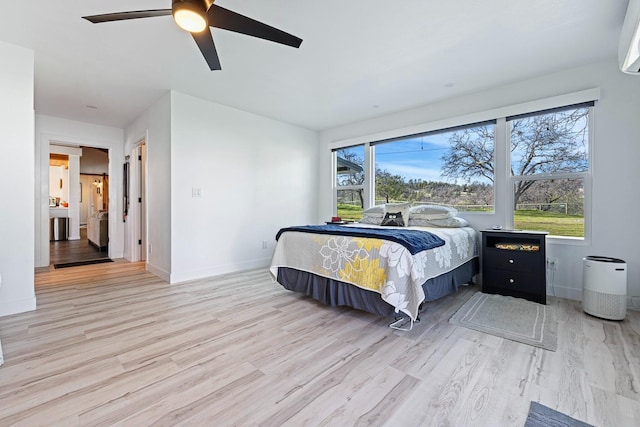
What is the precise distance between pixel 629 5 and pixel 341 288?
122 inches

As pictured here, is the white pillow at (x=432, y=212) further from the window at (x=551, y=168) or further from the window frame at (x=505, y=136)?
the window at (x=551, y=168)

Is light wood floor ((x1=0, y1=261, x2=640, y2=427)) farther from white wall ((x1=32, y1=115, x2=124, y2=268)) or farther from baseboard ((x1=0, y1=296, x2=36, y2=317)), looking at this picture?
white wall ((x1=32, y1=115, x2=124, y2=268))

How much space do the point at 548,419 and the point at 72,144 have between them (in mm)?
7070

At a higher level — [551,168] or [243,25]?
[243,25]

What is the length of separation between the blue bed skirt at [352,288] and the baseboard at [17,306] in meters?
2.44

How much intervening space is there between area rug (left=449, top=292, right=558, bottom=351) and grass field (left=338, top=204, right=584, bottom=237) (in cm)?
94

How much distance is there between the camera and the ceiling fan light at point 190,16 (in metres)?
1.52

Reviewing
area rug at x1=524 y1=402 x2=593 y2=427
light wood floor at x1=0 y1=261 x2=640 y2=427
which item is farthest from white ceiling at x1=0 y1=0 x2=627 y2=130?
area rug at x1=524 y1=402 x2=593 y2=427

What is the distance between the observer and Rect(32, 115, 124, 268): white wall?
4.56m

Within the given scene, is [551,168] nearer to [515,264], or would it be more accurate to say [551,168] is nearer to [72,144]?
[515,264]

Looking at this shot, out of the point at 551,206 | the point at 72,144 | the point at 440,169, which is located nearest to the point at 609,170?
the point at 551,206

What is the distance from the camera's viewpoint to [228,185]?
429cm

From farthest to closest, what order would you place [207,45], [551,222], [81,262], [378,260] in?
[81,262]
[551,222]
[378,260]
[207,45]

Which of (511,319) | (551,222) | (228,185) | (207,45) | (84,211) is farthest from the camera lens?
(84,211)
